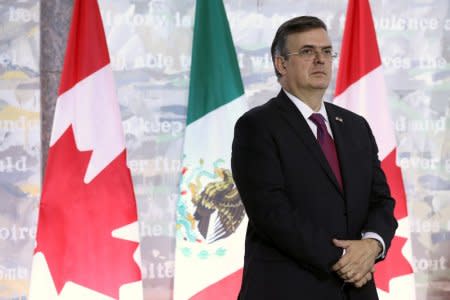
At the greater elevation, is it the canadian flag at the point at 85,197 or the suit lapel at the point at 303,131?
the suit lapel at the point at 303,131

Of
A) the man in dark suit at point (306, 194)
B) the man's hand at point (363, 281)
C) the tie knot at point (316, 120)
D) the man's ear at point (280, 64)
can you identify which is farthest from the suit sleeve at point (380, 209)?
the man's ear at point (280, 64)

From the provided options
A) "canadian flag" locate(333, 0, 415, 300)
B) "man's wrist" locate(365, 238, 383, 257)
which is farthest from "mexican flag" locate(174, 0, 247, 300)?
"man's wrist" locate(365, 238, 383, 257)

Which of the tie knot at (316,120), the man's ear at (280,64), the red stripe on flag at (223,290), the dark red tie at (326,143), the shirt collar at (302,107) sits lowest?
the red stripe on flag at (223,290)

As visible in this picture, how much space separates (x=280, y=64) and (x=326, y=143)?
0.28 meters

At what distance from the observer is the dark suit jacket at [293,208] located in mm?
1828

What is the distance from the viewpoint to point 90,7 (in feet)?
11.7

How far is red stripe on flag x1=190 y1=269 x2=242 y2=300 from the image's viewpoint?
3.67 meters

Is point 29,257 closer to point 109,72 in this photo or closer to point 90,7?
point 109,72

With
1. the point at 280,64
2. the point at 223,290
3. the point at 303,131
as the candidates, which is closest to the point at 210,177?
the point at 223,290

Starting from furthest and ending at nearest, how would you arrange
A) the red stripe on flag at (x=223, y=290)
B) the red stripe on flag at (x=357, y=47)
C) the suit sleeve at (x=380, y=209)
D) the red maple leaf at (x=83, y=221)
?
the red stripe on flag at (x=357, y=47) < the red stripe on flag at (x=223, y=290) < the red maple leaf at (x=83, y=221) < the suit sleeve at (x=380, y=209)

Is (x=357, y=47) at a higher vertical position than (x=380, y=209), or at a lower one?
higher

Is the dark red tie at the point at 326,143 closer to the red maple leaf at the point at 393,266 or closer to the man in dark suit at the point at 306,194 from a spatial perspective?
the man in dark suit at the point at 306,194

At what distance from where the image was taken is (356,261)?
6.06 ft

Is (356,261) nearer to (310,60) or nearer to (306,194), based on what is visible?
(306,194)
